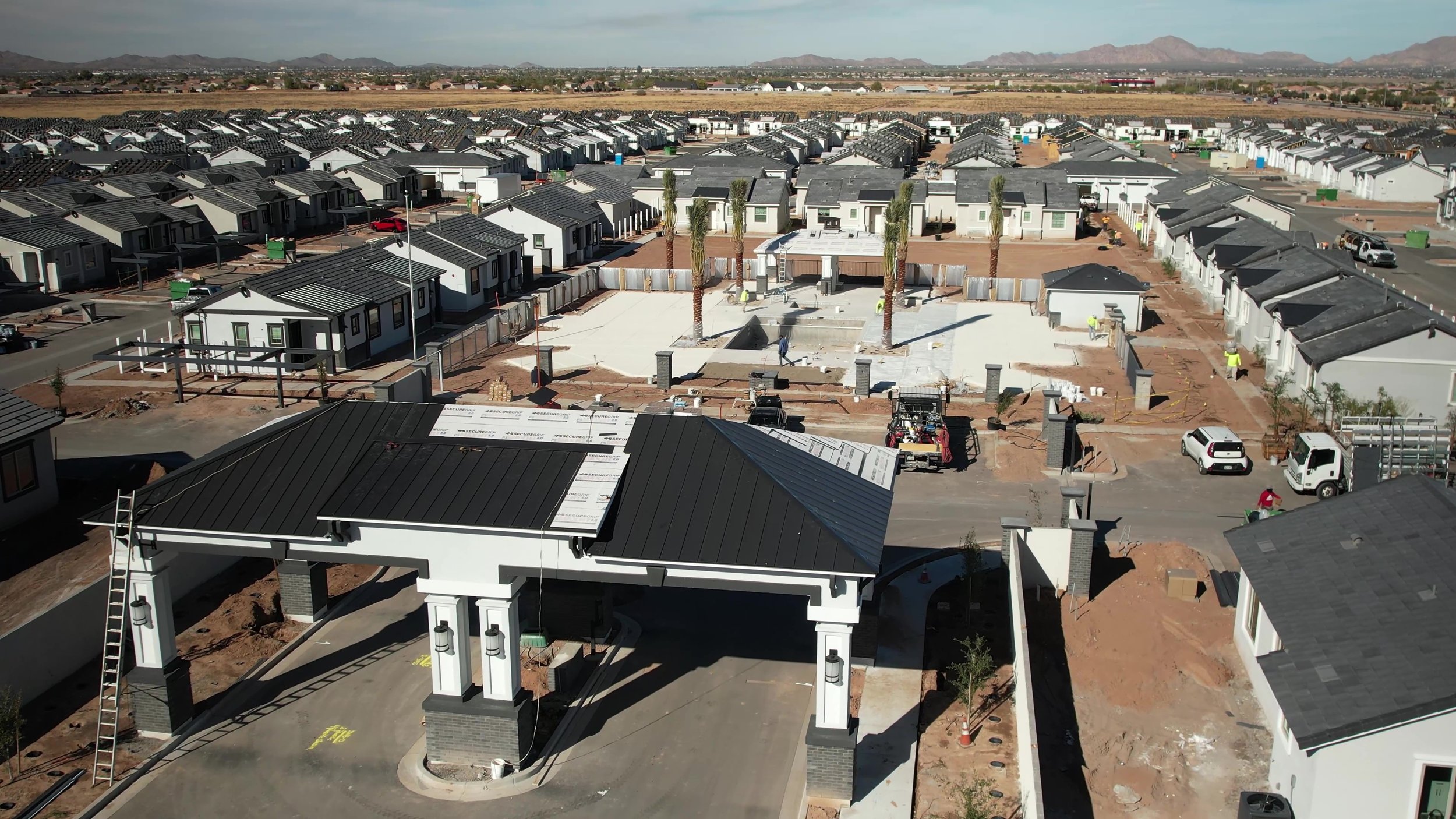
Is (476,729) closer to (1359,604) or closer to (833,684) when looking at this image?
(833,684)

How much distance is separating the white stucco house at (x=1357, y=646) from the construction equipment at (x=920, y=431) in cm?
1104

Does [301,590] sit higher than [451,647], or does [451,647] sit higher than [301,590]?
[451,647]

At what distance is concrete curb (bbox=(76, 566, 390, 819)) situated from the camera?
16875mm

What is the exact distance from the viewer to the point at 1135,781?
57.5 ft

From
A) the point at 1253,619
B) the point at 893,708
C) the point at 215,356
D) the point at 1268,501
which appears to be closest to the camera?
the point at 893,708

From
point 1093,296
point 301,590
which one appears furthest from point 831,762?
point 1093,296

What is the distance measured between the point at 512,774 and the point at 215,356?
29.4 meters

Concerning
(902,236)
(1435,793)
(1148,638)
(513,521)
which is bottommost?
(1148,638)

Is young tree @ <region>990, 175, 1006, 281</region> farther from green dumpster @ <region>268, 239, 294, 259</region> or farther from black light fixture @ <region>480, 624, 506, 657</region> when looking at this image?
black light fixture @ <region>480, 624, 506, 657</region>

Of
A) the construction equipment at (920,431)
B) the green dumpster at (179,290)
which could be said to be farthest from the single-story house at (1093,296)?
the green dumpster at (179,290)

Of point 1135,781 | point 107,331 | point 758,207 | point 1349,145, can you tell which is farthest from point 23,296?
point 1349,145

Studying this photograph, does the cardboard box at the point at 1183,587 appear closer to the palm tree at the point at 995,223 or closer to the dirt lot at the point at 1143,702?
the dirt lot at the point at 1143,702

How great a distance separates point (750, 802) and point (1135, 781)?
5757 millimetres

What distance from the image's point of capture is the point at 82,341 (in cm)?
4700
